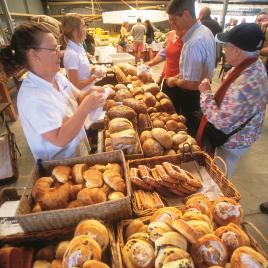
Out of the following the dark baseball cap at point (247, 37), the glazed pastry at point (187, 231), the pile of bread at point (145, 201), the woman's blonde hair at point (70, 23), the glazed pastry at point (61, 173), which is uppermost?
the woman's blonde hair at point (70, 23)

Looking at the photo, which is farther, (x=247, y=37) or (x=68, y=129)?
(x=247, y=37)

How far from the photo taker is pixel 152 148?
1642 mm

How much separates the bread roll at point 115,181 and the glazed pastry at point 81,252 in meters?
0.33

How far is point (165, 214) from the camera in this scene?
996mm

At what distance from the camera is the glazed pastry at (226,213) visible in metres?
1.02

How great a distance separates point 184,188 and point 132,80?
7.38 ft

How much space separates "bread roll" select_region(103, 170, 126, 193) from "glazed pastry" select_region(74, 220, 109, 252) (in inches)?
9.4

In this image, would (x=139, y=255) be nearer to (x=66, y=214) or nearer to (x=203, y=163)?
(x=66, y=214)

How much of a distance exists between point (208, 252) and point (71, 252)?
1.67ft

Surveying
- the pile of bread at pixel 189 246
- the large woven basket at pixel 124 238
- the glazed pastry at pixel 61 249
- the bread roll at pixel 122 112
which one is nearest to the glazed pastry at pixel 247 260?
the pile of bread at pixel 189 246

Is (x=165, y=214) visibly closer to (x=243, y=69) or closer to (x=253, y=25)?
(x=243, y=69)

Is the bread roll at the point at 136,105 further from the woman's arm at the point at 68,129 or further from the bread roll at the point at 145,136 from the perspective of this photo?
the woman's arm at the point at 68,129

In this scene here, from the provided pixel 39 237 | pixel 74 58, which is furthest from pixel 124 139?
pixel 74 58

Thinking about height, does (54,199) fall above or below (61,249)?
above
